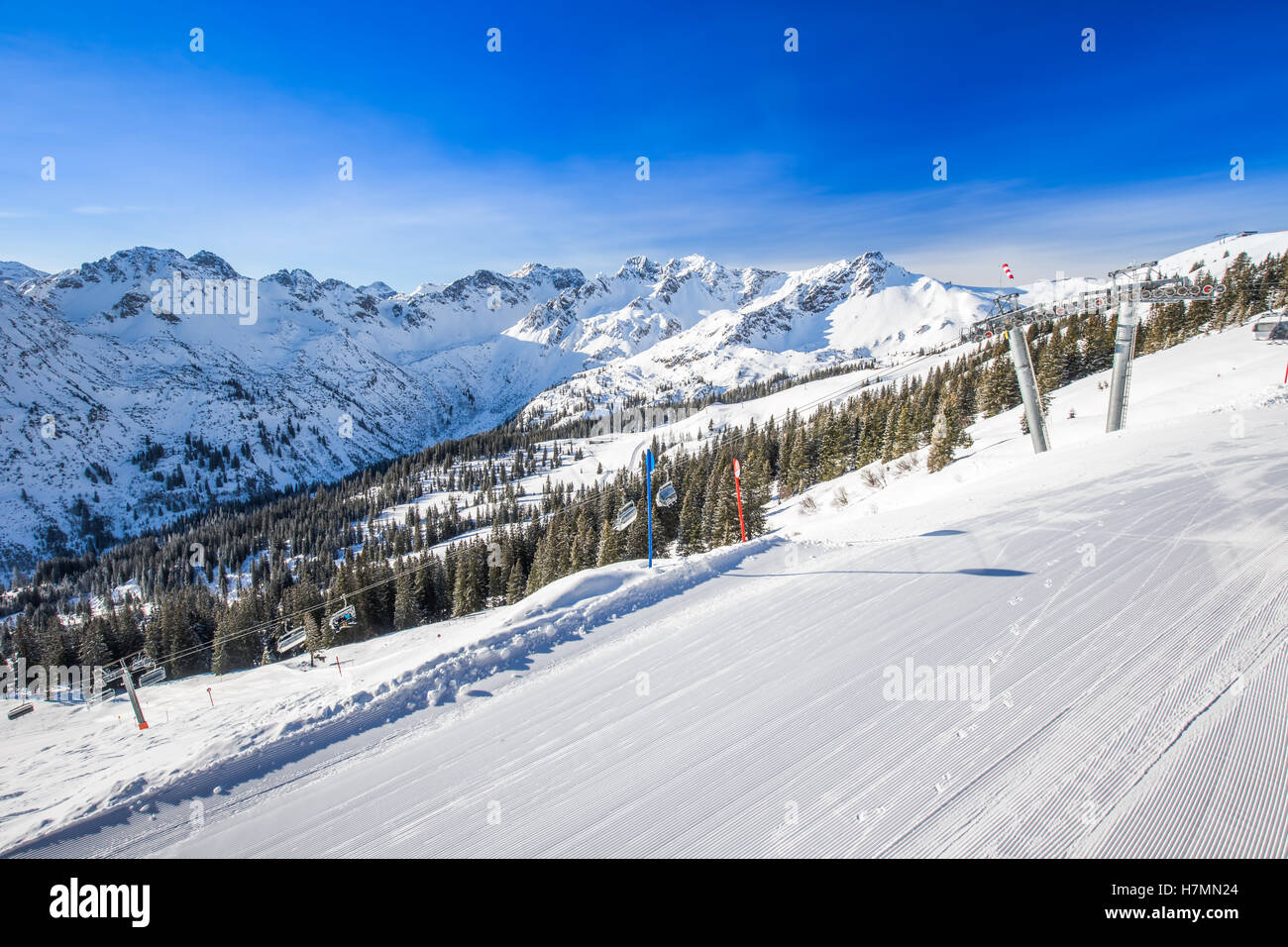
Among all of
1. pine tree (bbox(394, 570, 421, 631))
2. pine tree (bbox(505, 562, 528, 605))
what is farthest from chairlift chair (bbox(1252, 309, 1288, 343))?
pine tree (bbox(394, 570, 421, 631))

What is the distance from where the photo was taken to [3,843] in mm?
5090

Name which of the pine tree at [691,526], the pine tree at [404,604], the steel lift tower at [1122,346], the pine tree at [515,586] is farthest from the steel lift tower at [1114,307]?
the pine tree at [404,604]

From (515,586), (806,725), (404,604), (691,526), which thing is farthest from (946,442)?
(404,604)

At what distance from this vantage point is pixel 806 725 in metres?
5.58

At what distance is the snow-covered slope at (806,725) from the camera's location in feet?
14.0

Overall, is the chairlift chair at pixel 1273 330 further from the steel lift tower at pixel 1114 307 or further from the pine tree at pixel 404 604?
the pine tree at pixel 404 604

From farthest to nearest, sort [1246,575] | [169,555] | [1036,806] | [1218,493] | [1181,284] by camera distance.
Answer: [169,555], [1181,284], [1218,493], [1246,575], [1036,806]

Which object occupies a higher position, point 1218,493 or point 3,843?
point 1218,493

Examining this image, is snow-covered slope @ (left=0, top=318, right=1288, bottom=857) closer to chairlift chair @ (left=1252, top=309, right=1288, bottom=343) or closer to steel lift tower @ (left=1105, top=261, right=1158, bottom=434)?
steel lift tower @ (left=1105, top=261, right=1158, bottom=434)

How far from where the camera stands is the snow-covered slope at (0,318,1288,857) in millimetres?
4262
